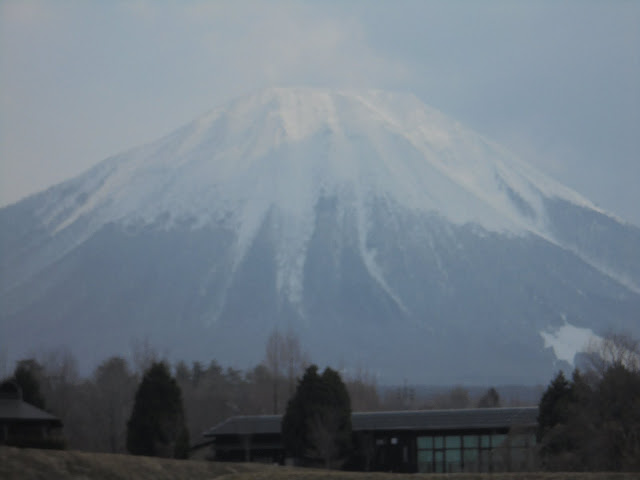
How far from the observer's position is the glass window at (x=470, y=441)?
5594 centimetres

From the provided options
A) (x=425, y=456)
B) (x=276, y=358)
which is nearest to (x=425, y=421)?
(x=425, y=456)

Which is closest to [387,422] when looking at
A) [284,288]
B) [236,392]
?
[236,392]

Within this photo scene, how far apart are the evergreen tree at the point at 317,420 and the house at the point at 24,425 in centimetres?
1348

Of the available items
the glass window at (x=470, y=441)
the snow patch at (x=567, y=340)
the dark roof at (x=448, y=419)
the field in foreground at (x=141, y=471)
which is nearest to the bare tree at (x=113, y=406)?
the dark roof at (x=448, y=419)

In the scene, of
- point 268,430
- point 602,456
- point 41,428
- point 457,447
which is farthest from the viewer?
point 268,430

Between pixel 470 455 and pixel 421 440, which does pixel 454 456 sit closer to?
pixel 470 455

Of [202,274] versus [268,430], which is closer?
[268,430]

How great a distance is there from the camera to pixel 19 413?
45344 mm

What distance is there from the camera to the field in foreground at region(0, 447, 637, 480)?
1444 inches

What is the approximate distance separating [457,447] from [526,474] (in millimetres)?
17911

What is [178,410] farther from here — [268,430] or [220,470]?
[268,430]

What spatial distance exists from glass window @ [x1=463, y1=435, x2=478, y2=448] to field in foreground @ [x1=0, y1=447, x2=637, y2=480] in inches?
587

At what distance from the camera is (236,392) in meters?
104

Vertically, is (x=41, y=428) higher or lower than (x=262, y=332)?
lower
